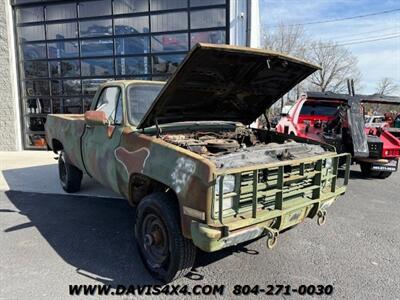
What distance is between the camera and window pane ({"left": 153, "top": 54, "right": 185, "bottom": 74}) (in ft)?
36.3

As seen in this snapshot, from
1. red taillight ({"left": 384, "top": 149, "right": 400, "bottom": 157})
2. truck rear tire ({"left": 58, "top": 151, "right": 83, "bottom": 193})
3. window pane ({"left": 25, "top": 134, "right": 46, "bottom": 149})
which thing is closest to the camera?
truck rear tire ({"left": 58, "top": 151, "right": 83, "bottom": 193})

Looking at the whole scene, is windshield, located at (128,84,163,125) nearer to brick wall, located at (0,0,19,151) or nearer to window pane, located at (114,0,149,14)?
window pane, located at (114,0,149,14)

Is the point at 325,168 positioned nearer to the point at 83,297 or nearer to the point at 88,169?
the point at 83,297

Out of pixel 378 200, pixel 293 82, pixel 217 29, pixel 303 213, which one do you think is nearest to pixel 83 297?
pixel 303 213

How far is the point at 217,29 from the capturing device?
10.5m

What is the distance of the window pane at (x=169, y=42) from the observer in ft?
36.0

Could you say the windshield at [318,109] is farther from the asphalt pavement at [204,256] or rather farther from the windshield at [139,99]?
the windshield at [139,99]

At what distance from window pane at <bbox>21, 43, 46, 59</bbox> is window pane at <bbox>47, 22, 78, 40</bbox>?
0.49 m

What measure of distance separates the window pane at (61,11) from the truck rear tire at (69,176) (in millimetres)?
7507

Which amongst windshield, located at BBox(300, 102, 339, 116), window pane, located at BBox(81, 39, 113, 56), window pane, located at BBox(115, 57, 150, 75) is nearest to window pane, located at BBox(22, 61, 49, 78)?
window pane, located at BBox(81, 39, 113, 56)

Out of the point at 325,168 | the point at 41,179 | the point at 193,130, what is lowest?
the point at 41,179

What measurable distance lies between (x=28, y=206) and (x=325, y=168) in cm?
472

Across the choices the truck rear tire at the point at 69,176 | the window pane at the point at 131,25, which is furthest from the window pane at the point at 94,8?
the truck rear tire at the point at 69,176

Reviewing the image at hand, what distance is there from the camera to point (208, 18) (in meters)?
10.6
